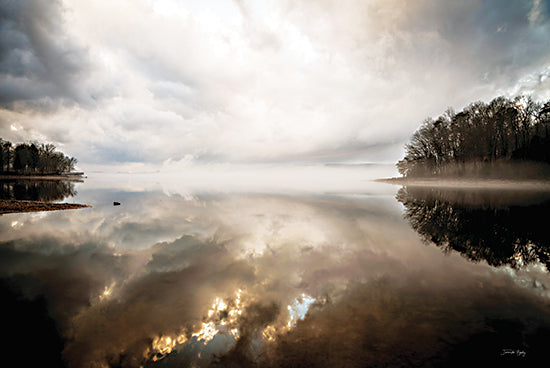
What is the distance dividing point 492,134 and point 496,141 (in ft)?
10.8

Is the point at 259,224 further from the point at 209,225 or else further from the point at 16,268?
the point at 16,268

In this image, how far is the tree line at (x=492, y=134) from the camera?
59312 millimetres

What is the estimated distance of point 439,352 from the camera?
4074 millimetres

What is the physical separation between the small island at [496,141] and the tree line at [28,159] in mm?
216422

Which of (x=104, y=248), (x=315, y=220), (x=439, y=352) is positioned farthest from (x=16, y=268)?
(x=315, y=220)

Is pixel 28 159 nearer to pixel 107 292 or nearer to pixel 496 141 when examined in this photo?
pixel 107 292

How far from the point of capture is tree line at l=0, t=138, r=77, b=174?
400 ft

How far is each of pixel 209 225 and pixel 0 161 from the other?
184 meters

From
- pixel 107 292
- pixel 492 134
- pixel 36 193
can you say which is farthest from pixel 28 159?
pixel 492 134

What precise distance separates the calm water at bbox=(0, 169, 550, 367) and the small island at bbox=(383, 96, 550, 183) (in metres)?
72.4

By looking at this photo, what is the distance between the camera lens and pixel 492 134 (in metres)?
63.5

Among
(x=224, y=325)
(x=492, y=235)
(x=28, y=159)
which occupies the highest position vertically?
(x=28, y=159)
